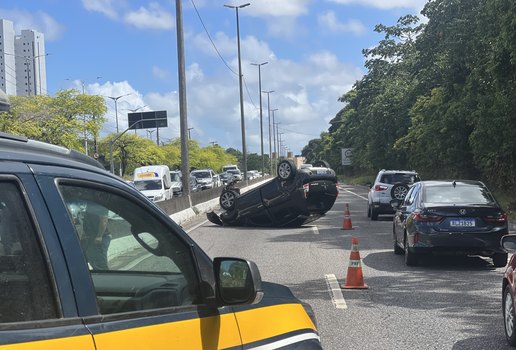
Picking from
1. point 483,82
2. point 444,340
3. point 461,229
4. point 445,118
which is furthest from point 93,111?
point 444,340

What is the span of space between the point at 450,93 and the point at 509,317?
2884 cm

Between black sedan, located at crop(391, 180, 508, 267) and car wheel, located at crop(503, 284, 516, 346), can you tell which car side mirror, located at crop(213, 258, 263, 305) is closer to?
car wheel, located at crop(503, 284, 516, 346)

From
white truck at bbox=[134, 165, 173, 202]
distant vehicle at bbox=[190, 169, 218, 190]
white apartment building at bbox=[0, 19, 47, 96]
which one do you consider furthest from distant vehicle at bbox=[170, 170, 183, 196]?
white apartment building at bbox=[0, 19, 47, 96]

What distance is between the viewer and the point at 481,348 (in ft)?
20.5

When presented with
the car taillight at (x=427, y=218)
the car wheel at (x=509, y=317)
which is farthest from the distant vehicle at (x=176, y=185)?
the car wheel at (x=509, y=317)

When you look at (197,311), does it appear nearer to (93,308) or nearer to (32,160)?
(93,308)

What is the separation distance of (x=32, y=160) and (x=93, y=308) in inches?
22.9

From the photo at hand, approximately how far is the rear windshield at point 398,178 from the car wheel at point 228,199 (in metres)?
5.83

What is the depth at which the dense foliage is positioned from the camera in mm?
21547

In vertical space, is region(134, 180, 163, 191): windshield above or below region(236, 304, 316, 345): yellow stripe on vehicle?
above

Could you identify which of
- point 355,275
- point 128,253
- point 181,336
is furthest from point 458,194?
point 181,336

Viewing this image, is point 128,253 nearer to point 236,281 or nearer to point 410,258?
point 236,281

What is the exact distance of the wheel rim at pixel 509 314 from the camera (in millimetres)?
6113

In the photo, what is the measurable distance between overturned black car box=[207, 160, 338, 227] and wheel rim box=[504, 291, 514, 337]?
13.0 metres
